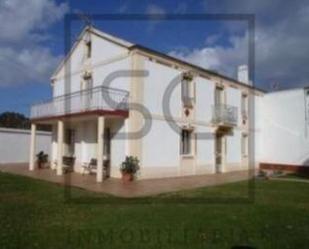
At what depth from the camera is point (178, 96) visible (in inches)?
821

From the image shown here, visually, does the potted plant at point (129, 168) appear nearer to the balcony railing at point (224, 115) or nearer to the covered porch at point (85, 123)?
the covered porch at point (85, 123)

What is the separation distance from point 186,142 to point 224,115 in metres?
3.91

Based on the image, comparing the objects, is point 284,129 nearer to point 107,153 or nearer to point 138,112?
point 138,112

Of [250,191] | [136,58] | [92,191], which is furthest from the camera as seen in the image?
[136,58]

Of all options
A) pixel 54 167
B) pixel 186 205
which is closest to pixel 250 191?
pixel 186 205

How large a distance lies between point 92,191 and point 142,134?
211 inches

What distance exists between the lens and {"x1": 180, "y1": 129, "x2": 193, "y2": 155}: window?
70.1 ft

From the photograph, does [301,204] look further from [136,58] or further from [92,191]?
[136,58]

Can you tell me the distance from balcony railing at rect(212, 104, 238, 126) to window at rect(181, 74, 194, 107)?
8.21 ft

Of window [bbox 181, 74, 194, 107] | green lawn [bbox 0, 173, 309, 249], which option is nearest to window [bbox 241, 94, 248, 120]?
window [bbox 181, 74, 194, 107]

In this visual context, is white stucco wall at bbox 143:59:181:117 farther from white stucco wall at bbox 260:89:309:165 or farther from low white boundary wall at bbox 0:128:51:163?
low white boundary wall at bbox 0:128:51:163

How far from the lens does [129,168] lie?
690 inches

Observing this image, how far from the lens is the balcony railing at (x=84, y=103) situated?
1818 centimetres

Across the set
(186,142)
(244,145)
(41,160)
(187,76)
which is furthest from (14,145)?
(244,145)
